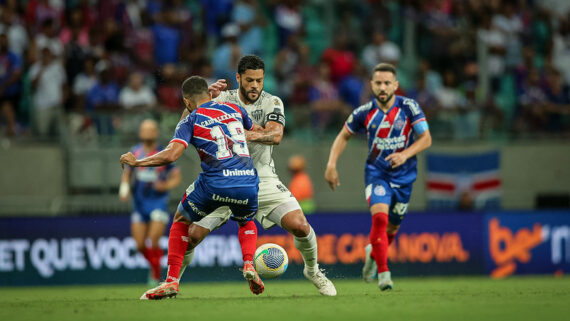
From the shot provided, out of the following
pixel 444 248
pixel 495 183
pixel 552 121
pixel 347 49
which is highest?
pixel 347 49

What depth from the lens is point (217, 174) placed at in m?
8.28

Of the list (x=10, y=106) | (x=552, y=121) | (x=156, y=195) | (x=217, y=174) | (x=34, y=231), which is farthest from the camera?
(x=552, y=121)

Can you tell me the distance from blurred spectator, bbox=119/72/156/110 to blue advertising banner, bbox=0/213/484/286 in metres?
2.22

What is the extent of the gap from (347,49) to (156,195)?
6.41 meters

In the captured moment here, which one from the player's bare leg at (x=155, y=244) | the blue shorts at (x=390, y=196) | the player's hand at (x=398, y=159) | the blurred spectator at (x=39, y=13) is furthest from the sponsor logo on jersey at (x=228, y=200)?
the blurred spectator at (x=39, y=13)

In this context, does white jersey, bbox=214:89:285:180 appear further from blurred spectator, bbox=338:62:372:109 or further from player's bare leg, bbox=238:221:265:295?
blurred spectator, bbox=338:62:372:109

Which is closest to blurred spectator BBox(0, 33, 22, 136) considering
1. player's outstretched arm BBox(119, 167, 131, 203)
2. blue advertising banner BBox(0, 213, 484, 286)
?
blue advertising banner BBox(0, 213, 484, 286)

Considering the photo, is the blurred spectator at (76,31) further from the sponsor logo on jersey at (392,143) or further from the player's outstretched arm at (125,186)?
the sponsor logo on jersey at (392,143)

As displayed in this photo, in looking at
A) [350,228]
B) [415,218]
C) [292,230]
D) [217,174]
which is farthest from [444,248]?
[217,174]

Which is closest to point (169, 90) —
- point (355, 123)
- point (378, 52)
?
point (378, 52)

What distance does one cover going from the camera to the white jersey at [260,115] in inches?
361

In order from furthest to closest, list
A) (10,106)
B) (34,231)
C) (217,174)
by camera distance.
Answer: (10,106), (34,231), (217,174)

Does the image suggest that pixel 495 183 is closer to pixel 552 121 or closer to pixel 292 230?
pixel 552 121

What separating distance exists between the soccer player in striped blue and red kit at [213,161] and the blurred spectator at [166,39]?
818 centimetres
